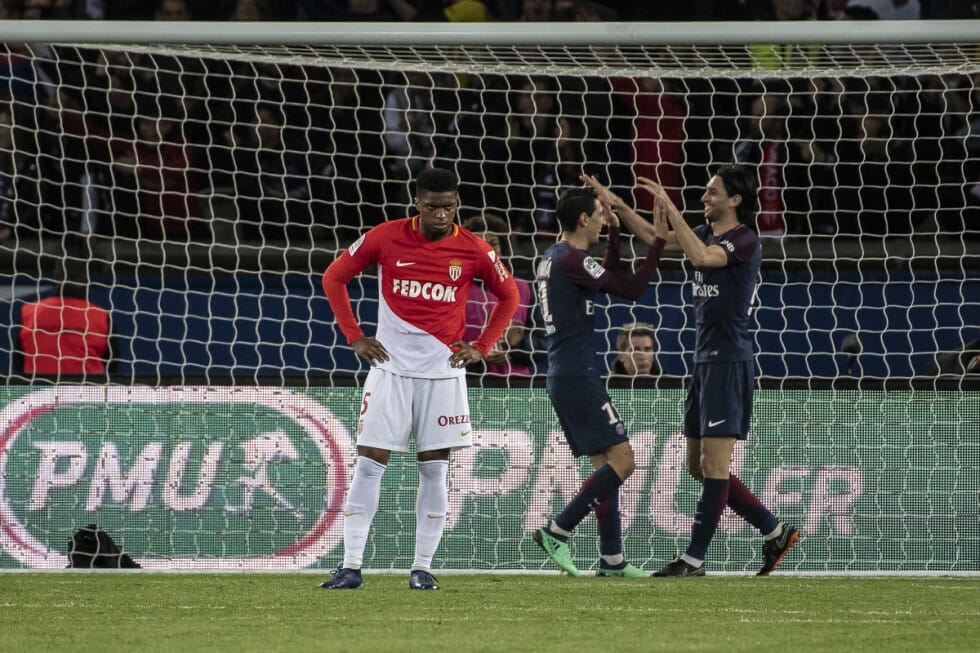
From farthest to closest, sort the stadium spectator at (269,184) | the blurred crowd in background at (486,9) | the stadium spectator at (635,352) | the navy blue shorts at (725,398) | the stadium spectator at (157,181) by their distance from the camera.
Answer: the blurred crowd in background at (486,9) < the stadium spectator at (269,184) < the stadium spectator at (157,181) < the stadium spectator at (635,352) < the navy blue shorts at (725,398)

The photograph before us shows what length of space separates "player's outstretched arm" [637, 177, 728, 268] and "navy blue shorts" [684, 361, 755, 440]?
508mm

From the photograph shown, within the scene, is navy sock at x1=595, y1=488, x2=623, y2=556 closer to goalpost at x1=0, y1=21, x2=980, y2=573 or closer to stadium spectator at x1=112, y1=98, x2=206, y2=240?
goalpost at x1=0, y1=21, x2=980, y2=573

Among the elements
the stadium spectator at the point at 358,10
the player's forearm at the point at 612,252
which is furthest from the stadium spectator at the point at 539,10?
the player's forearm at the point at 612,252

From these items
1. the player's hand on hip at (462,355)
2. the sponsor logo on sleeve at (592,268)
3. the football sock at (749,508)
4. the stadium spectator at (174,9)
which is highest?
the stadium spectator at (174,9)

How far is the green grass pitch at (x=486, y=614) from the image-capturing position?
16.9 ft

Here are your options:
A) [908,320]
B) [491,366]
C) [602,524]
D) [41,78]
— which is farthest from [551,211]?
[41,78]

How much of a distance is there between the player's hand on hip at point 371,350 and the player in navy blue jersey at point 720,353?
151cm

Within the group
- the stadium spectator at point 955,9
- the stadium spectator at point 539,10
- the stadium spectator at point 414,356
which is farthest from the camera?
the stadium spectator at point 539,10

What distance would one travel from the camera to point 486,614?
235 inches

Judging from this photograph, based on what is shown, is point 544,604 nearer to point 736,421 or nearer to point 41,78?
point 736,421

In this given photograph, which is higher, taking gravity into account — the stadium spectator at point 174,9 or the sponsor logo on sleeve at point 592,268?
the stadium spectator at point 174,9

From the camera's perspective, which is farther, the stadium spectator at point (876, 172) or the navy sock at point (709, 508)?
the stadium spectator at point (876, 172)

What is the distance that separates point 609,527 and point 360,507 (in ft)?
5.22

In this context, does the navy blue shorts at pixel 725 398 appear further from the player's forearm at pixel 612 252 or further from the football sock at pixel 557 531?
the football sock at pixel 557 531
